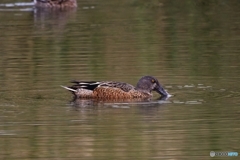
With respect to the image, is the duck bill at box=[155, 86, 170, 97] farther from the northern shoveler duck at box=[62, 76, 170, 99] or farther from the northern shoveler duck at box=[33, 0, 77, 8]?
the northern shoveler duck at box=[33, 0, 77, 8]

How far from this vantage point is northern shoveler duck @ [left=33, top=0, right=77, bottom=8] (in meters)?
30.6

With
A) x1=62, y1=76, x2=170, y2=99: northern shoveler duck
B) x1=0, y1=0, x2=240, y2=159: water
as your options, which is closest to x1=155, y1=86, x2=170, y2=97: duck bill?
x1=62, y1=76, x2=170, y2=99: northern shoveler duck

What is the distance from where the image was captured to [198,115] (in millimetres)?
13414

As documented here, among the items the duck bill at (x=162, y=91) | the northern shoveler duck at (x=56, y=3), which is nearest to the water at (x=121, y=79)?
the duck bill at (x=162, y=91)

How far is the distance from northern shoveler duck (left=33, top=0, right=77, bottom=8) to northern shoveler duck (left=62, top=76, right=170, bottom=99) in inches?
602

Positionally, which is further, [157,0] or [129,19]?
[157,0]

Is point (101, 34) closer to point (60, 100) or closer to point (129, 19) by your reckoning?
A: point (129, 19)

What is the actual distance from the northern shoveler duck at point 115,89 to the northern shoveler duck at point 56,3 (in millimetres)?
15289

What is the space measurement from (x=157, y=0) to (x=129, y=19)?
17.1 feet

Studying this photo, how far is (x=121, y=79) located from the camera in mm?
16688

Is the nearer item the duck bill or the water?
the water

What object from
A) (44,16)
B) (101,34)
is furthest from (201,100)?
(44,16)

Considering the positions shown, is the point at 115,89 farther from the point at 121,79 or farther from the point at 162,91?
the point at 121,79

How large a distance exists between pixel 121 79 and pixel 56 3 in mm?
15815
